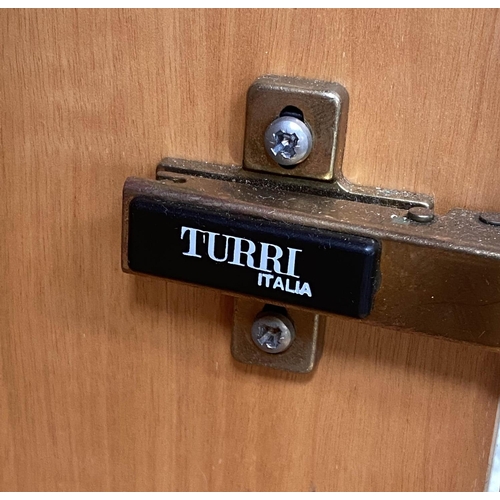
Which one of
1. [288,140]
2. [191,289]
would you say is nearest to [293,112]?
[288,140]

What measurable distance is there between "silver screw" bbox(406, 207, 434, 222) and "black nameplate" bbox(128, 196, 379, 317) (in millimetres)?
24

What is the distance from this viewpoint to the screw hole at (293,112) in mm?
382

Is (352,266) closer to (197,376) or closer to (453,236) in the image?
(453,236)

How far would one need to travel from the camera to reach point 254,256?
37 cm


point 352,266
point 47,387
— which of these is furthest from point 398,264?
point 47,387

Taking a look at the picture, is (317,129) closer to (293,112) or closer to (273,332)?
(293,112)

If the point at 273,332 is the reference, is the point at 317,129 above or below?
above

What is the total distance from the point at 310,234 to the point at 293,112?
70mm

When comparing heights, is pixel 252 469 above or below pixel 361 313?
below

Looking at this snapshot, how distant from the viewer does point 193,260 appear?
38 centimetres

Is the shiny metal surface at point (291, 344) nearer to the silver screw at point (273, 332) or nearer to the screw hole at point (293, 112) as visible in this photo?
the silver screw at point (273, 332)

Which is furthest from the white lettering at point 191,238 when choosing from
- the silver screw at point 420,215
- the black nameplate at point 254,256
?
the silver screw at point 420,215

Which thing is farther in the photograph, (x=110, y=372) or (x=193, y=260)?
(x=110, y=372)

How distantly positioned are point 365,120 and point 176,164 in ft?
0.35
